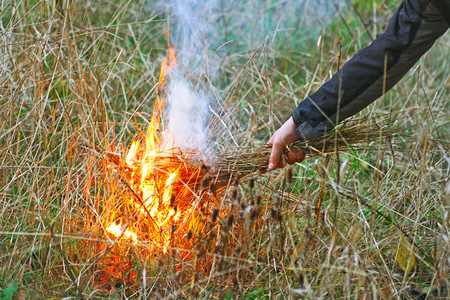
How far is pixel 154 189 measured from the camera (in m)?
2.07

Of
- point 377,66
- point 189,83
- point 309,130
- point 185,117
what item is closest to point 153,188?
point 185,117

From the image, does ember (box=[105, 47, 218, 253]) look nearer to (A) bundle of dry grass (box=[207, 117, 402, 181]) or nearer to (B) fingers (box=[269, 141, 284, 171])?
(A) bundle of dry grass (box=[207, 117, 402, 181])

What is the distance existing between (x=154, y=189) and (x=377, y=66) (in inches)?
40.7

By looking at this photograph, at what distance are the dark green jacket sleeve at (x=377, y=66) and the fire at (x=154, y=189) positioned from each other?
1.79ft

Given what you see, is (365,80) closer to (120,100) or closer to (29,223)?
(29,223)

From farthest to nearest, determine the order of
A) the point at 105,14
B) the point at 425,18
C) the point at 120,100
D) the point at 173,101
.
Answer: the point at 105,14 → the point at 120,100 → the point at 173,101 → the point at 425,18

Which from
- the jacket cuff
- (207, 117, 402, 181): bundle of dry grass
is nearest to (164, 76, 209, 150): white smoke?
(207, 117, 402, 181): bundle of dry grass

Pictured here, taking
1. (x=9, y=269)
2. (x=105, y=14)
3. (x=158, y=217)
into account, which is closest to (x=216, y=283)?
(x=158, y=217)

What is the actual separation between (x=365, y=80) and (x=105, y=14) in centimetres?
263

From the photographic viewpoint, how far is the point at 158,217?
6.92ft

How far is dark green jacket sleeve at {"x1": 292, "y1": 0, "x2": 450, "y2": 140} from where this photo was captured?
67.2 inches

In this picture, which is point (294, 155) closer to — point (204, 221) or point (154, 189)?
point (204, 221)

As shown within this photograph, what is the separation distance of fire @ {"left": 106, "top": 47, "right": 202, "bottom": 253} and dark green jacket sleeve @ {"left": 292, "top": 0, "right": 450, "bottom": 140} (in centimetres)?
54

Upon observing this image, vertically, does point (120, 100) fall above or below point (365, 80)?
above
